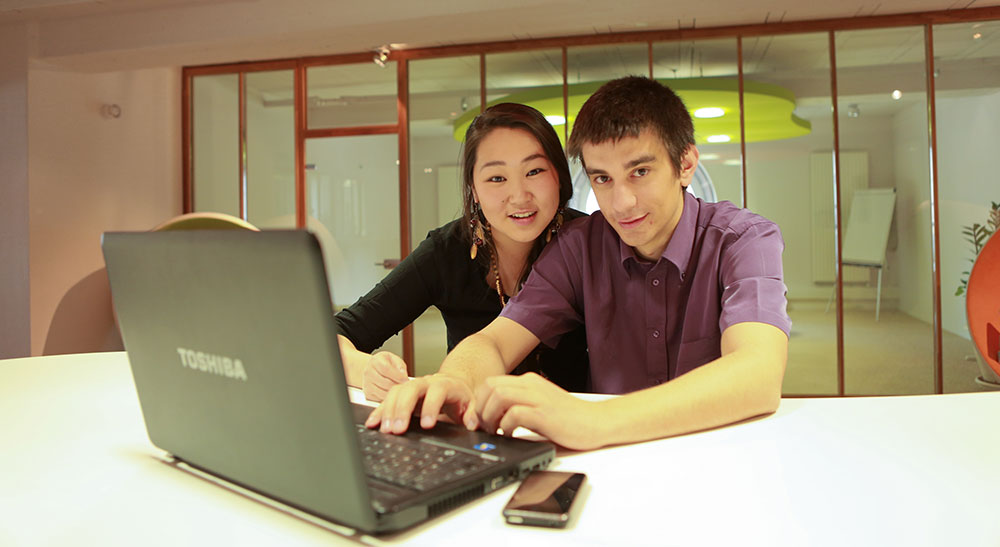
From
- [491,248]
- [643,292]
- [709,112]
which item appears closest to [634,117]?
[643,292]

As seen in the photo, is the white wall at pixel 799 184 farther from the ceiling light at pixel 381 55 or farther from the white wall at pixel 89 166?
the white wall at pixel 89 166

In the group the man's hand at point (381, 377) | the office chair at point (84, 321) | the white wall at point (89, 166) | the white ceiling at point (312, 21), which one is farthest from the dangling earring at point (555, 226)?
the white wall at point (89, 166)

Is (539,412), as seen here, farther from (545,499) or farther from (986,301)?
(986,301)

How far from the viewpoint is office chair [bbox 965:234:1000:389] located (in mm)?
2530

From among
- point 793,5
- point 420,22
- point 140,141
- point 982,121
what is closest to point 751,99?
point 793,5

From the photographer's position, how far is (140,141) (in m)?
5.98

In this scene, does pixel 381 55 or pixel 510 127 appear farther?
pixel 381 55

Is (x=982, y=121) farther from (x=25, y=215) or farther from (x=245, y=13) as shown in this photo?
(x=25, y=215)

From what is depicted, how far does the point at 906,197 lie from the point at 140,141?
20.8 ft

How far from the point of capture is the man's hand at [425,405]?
0.85 m

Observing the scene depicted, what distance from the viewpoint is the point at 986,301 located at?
2.59 metres

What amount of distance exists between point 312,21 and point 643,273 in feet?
12.2

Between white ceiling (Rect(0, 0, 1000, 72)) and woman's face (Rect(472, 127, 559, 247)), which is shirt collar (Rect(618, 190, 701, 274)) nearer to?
woman's face (Rect(472, 127, 559, 247))

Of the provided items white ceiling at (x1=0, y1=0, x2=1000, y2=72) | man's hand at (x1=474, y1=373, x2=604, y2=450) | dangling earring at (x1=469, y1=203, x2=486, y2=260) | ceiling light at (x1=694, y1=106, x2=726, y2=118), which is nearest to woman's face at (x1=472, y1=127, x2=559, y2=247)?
dangling earring at (x1=469, y1=203, x2=486, y2=260)
